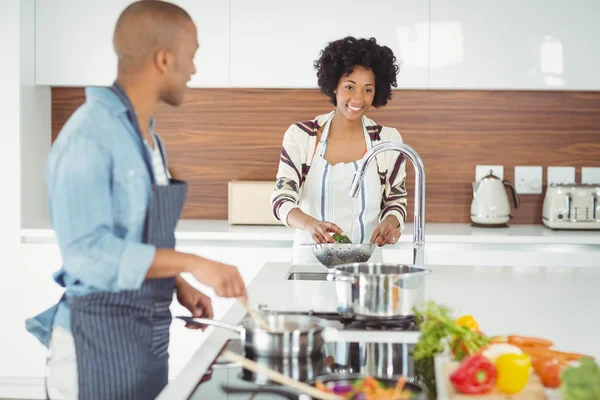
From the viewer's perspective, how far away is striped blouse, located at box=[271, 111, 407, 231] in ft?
9.32

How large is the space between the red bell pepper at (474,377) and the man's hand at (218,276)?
0.44 meters

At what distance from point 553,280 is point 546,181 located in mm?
1841

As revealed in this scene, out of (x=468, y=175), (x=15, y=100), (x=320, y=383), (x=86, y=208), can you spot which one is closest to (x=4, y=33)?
(x=15, y=100)

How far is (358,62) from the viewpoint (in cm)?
290

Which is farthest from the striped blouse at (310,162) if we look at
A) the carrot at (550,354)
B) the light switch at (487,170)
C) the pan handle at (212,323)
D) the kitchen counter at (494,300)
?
the light switch at (487,170)

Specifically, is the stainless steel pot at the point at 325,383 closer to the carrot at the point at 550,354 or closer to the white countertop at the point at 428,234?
the carrot at the point at 550,354

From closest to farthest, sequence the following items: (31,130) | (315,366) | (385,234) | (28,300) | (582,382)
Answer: (582,382)
(315,366)
(385,234)
(28,300)
(31,130)

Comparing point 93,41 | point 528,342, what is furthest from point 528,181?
point 528,342

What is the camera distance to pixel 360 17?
3824mm

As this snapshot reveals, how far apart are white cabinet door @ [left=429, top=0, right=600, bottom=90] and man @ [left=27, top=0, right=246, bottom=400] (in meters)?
2.43

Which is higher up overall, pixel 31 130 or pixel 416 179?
pixel 31 130

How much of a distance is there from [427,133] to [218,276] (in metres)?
2.94

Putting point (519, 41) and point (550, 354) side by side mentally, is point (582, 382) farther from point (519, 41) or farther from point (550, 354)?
point (519, 41)

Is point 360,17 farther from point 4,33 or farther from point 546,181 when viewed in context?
point 4,33
